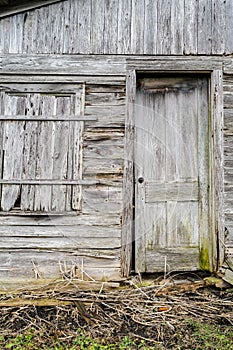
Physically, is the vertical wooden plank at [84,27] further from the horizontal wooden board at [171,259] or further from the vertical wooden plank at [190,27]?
the horizontal wooden board at [171,259]

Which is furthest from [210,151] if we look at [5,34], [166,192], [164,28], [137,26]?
[5,34]

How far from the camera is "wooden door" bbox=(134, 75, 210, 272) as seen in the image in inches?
169

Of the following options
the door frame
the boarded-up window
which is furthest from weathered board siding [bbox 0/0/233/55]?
the boarded-up window

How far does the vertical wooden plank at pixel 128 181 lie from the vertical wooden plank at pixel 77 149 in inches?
19.7

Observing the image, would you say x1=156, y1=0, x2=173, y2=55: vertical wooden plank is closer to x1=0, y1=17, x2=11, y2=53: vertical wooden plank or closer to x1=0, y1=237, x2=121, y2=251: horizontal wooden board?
x1=0, y1=17, x2=11, y2=53: vertical wooden plank

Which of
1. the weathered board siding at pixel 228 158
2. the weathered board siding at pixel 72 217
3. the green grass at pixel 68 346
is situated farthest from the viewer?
the weathered board siding at pixel 228 158

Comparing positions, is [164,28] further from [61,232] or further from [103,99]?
[61,232]

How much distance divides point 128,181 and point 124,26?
1.79m

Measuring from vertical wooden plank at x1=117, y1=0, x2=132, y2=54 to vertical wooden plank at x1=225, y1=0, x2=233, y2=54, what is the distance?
1.14 metres

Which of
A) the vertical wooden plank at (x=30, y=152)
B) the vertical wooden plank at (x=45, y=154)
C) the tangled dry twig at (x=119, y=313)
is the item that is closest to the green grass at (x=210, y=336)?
the tangled dry twig at (x=119, y=313)

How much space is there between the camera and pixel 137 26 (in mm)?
4285

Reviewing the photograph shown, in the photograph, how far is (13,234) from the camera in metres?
4.08

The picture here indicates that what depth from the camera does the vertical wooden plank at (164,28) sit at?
4270 mm

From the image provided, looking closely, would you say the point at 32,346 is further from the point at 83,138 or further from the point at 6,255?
the point at 83,138
